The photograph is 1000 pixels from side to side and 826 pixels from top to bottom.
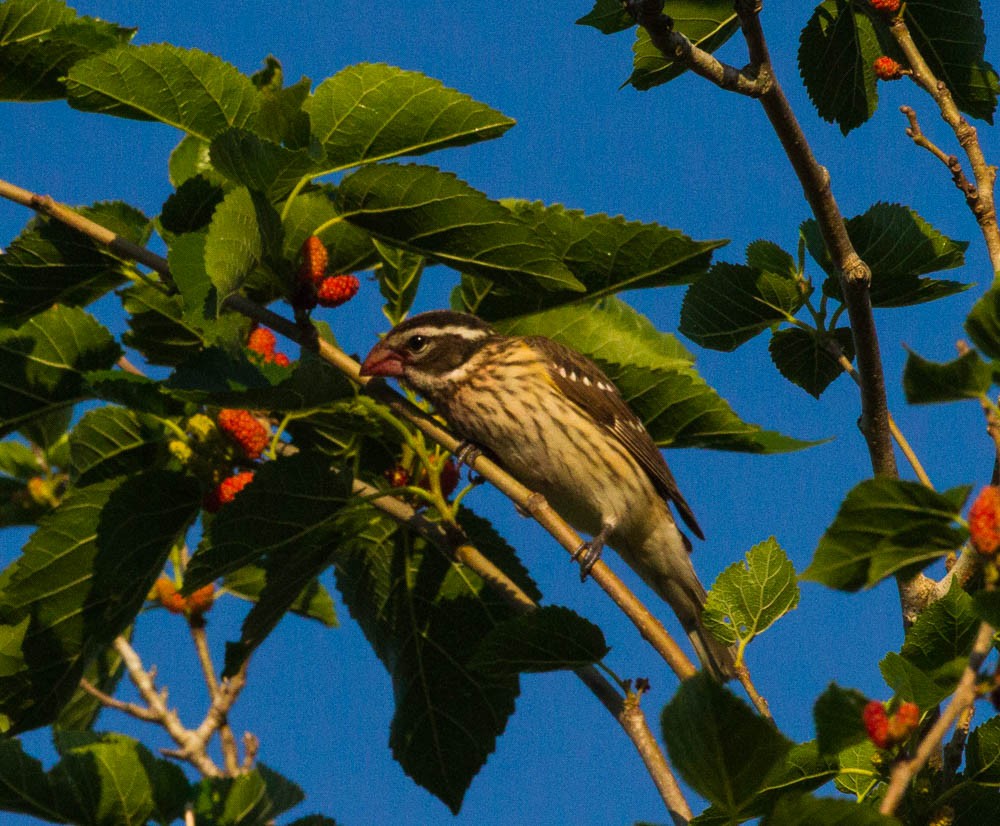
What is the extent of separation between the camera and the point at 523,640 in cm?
360

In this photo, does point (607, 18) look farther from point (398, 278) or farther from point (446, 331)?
point (446, 331)

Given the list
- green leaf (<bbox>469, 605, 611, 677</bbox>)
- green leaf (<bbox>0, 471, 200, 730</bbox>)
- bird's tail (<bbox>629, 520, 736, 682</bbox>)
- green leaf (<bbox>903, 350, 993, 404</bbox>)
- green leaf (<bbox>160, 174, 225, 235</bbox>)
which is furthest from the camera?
bird's tail (<bbox>629, 520, 736, 682</bbox>)

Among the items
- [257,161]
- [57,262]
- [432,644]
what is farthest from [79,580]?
[257,161]

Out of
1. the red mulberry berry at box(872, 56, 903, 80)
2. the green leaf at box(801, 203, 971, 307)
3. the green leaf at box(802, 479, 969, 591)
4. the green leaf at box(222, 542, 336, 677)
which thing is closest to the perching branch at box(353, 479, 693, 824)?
the green leaf at box(222, 542, 336, 677)

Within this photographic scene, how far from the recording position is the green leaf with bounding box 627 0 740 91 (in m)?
4.64

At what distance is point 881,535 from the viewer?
242cm

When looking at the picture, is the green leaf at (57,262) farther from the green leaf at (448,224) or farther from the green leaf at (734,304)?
the green leaf at (734,304)

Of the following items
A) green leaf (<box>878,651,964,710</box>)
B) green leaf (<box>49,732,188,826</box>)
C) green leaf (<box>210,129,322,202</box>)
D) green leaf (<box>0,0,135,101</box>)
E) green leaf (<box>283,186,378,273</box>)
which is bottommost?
green leaf (<box>878,651,964,710</box>)

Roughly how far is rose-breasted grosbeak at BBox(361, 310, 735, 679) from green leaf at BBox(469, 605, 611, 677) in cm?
249

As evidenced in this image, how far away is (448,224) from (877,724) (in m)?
2.43

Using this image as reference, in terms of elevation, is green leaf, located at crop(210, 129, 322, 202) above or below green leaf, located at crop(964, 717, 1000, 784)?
above

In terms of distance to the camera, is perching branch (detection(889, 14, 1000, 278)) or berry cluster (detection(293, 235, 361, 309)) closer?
perching branch (detection(889, 14, 1000, 278))

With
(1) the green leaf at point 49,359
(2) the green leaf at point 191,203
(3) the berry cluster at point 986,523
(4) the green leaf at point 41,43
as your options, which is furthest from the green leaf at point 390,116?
(3) the berry cluster at point 986,523

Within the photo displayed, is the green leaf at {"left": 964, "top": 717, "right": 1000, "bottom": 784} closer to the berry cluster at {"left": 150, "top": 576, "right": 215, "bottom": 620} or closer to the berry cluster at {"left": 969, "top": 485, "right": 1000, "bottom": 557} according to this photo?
the berry cluster at {"left": 969, "top": 485, "right": 1000, "bottom": 557}
